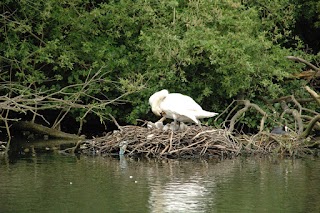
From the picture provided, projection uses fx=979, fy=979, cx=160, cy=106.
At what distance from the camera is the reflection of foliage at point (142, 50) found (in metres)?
22.6

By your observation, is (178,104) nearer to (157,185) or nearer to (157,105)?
(157,105)

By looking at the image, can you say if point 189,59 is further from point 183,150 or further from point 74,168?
point 74,168

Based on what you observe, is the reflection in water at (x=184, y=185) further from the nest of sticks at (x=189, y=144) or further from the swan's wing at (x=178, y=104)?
the swan's wing at (x=178, y=104)

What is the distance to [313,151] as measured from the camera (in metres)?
20.3

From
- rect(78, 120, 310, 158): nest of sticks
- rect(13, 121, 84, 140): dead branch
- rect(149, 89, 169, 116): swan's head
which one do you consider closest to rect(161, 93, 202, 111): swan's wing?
rect(149, 89, 169, 116): swan's head

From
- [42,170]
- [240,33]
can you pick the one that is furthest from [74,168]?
[240,33]

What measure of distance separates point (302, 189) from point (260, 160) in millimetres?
3982

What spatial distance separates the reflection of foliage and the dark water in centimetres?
404

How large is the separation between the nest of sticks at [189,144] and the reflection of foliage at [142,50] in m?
2.29

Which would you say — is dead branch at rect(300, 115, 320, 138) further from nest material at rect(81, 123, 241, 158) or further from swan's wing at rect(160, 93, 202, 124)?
swan's wing at rect(160, 93, 202, 124)

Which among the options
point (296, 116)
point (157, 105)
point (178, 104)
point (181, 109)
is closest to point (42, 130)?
point (157, 105)

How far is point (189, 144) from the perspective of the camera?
63.1 ft

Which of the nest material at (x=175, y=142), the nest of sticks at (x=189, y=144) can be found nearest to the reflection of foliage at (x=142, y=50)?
the nest of sticks at (x=189, y=144)

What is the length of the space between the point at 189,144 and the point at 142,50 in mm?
5486
